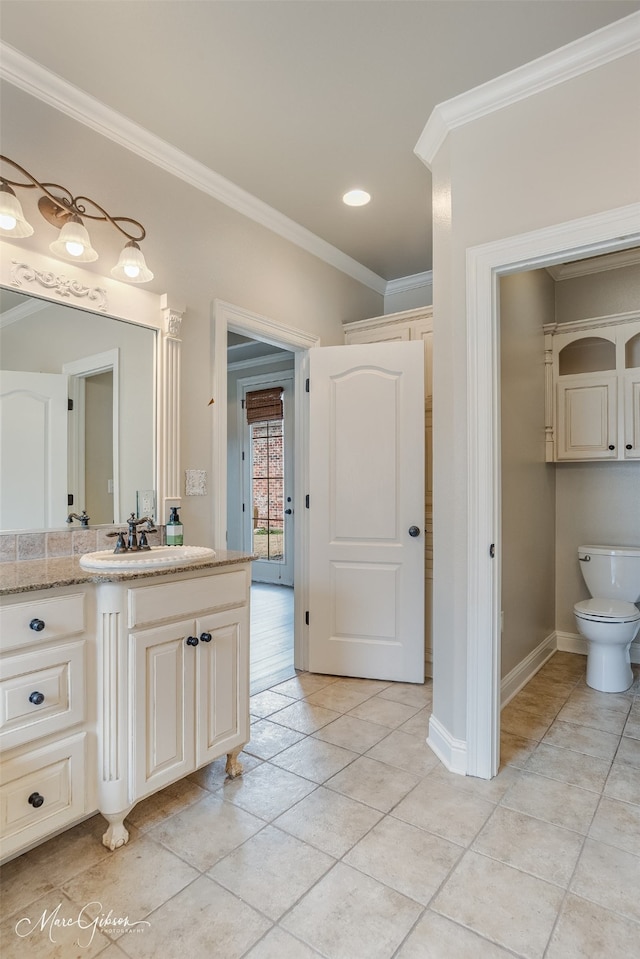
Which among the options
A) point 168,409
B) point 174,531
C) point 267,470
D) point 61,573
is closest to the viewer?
point 61,573

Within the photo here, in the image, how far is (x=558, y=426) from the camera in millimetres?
3551

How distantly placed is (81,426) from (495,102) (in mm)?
2100

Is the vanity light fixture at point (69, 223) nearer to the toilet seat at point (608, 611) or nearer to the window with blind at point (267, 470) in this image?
the toilet seat at point (608, 611)

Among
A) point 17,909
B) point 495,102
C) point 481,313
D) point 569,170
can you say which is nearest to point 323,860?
point 17,909

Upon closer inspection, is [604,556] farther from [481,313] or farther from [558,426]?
[481,313]

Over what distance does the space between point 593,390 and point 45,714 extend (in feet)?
11.3

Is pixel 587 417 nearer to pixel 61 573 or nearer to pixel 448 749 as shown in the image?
pixel 448 749

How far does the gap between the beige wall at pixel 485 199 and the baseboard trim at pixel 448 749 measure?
35 mm

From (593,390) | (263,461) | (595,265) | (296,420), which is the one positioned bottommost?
(263,461)

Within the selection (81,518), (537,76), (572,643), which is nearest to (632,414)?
(572,643)

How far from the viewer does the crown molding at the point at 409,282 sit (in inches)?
151

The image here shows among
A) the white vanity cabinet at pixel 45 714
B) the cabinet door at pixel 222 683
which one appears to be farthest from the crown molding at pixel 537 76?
the white vanity cabinet at pixel 45 714

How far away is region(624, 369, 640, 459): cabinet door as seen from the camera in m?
3.29

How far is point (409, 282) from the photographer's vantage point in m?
3.95
